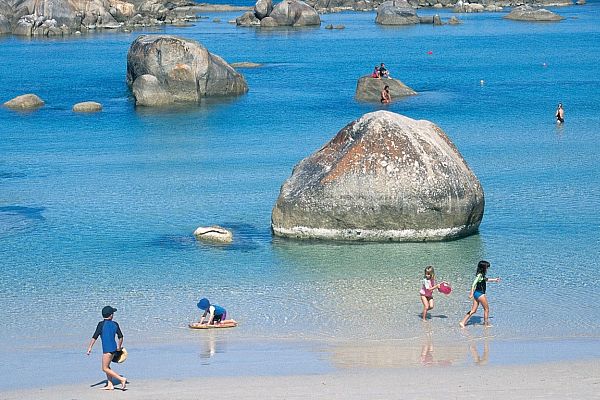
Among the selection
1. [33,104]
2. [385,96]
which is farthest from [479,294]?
[33,104]

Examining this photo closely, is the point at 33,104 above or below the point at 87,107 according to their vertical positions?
below

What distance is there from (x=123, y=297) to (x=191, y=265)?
3112 mm

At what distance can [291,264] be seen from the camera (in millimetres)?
28219

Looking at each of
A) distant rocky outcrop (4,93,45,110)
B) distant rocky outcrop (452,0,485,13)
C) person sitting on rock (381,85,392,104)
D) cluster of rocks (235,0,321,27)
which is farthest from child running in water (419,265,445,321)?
distant rocky outcrop (452,0,485,13)

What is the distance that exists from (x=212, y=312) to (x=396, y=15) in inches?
4817

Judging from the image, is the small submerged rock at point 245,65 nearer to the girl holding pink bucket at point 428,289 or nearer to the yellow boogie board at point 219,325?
the girl holding pink bucket at point 428,289

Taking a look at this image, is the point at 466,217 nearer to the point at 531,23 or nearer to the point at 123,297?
the point at 123,297

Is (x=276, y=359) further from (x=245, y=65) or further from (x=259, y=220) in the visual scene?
(x=245, y=65)

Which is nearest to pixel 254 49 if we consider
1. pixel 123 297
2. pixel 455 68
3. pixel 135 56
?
pixel 455 68

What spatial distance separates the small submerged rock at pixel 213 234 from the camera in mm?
30391

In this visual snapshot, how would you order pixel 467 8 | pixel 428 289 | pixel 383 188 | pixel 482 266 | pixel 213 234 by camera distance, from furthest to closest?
pixel 467 8 < pixel 213 234 < pixel 383 188 < pixel 428 289 < pixel 482 266

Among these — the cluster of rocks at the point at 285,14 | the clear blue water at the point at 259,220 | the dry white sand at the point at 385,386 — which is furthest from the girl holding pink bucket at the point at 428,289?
the cluster of rocks at the point at 285,14

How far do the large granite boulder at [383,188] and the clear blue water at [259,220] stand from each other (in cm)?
54

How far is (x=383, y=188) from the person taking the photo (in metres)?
28.8
